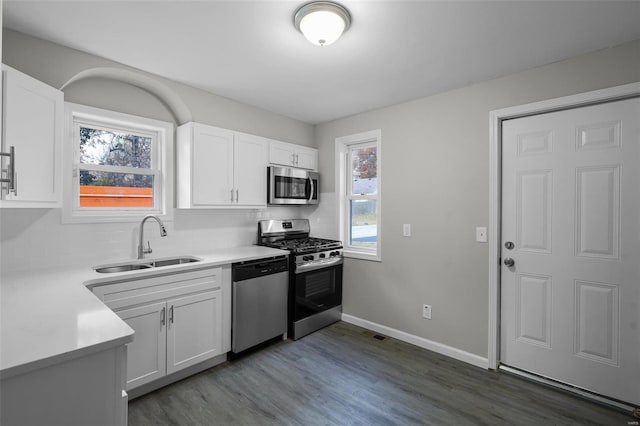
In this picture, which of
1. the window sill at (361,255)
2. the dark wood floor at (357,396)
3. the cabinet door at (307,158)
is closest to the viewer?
the dark wood floor at (357,396)

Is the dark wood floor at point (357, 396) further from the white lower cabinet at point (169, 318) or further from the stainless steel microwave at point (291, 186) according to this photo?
the stainless steel microwave at point (291, 186)

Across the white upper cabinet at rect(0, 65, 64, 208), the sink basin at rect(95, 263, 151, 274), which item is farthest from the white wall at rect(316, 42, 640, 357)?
the white upper cabinet at rect(0, 65, 64, 208)

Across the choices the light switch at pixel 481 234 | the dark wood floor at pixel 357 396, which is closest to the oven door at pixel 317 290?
the dark wood floor at pixel 357 396

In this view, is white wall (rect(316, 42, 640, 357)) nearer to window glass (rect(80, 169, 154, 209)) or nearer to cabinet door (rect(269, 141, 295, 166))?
cabinet door (rect(269, 141, 295, 166))

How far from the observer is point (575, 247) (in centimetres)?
234

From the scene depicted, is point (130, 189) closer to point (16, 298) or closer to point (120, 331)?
point (16, 298)

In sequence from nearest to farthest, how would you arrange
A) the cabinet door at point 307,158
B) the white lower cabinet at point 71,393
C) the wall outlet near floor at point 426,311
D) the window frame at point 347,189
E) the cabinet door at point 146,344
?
1. the white lower cabinet at point 71,393
2. the cabinet door at point 146,344
3. the wall outlet near floor at point 426,311
4. the window frame at point 347,189
5. the cabinet door at point 307,158

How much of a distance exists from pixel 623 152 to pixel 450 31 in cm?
147

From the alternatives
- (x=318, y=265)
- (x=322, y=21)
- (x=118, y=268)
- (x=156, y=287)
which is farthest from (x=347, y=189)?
(x=118, y=268)

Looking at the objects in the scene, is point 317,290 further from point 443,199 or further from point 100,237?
point 100,237

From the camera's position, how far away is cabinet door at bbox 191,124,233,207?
9.45 feet

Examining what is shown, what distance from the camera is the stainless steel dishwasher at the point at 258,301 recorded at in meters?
2.74

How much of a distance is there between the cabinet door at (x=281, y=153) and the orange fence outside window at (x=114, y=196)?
4.24 ft

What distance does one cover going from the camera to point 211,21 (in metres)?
1.93
